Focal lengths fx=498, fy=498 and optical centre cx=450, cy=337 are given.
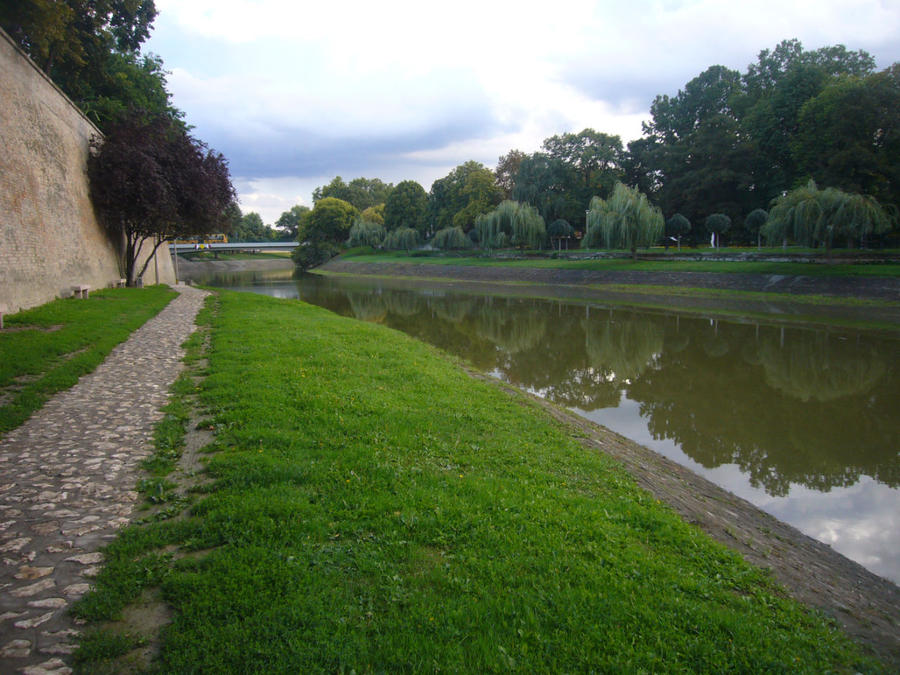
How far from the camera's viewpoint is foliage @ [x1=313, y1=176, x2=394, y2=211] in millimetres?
108250

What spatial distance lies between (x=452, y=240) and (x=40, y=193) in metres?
48.4

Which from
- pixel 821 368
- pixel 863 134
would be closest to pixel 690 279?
pixel 863 134

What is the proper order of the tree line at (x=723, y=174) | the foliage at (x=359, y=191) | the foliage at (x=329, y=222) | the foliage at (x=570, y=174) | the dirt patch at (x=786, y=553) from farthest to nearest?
the foliage at (x=359, y=191)
the foliage at (x=329, y=222)
the foliage at (x=570, y=174)
the tree line at (x=723, y=174)
the dirt patch at (x=786, y=553)

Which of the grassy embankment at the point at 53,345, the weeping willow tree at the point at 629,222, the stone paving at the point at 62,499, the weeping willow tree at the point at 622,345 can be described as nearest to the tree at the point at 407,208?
the weeping willow tree at the point at 629,222

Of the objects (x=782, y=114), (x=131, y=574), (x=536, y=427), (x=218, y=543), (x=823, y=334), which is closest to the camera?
(x=131, y=574)

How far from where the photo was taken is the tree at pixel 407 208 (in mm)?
78062

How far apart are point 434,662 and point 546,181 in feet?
197

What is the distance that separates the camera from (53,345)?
923cm

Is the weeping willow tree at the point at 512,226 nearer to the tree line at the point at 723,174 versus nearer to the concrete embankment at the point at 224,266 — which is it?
the tree line at the point at 723,174

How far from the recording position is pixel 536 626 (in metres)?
2.90

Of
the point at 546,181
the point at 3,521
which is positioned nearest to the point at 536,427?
the point at 3,521

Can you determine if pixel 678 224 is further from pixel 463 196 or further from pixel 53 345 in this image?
pixel 53 345

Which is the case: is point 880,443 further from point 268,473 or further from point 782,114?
point 782,114

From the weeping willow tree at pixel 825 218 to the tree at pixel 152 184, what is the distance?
105 ft
